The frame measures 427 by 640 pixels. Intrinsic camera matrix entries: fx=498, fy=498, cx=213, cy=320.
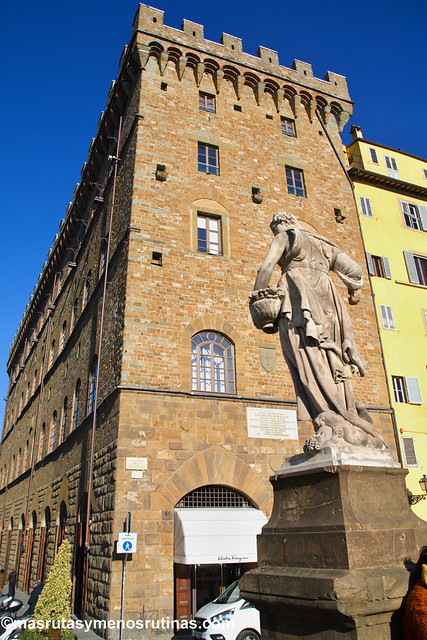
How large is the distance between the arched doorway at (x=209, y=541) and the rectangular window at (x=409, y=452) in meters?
6.38

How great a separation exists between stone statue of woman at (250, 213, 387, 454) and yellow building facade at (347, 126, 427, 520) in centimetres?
1213

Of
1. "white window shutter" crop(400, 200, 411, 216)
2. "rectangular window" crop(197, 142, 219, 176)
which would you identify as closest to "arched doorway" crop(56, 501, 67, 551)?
"rectangular window" crop(197, 142, 219, 176)

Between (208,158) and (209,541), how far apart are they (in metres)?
10.9

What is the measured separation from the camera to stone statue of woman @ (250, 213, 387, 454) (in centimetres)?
423

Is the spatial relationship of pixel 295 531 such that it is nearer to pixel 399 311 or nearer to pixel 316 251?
pixel 316 251

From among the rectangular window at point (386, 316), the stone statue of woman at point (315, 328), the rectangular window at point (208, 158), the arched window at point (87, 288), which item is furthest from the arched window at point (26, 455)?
the stone statue of woman at point (315, 328)

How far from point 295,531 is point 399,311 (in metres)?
15.3

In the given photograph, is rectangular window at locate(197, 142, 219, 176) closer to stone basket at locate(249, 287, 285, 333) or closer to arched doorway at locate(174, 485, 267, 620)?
arched doorway at locate(174, 485, 267, 620)

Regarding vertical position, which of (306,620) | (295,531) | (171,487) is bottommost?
(306,620)

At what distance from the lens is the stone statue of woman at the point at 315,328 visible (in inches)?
167

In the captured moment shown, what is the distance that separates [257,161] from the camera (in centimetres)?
1614

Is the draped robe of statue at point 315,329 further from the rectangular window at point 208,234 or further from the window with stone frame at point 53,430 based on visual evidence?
the window with stone frame at point 53,430

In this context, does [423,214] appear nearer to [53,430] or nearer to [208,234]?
[208,234]

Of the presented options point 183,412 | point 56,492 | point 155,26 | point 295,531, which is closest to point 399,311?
point 183,412
